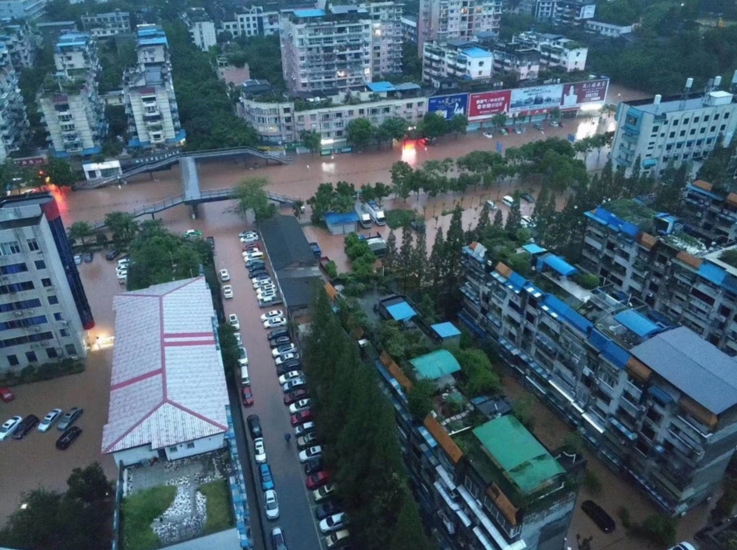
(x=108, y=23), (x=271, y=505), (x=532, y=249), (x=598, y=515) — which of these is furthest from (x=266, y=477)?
(x=108, y=23)

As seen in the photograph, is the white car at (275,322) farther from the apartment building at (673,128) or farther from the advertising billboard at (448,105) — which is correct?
the advertising billboard at (448,105)

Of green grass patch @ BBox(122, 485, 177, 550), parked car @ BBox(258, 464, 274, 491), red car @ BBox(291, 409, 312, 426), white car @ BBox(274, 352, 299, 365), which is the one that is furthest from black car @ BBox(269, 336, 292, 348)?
green grass patch @ BBox(122, 485, 177, 550)

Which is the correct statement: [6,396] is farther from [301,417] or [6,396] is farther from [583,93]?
[583,93]

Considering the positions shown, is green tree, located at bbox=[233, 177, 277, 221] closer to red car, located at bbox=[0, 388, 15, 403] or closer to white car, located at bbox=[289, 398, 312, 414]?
white car, located at bbox=[289, 398, 312, 414]

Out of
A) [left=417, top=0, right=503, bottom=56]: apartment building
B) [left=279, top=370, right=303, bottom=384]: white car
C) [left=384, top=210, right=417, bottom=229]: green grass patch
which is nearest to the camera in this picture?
[left=279, top=370, right=303, bottom=384]: white car

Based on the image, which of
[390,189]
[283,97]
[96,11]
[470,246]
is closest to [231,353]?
[470,246]

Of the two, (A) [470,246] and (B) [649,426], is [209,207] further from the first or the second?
(B) [649,426]
